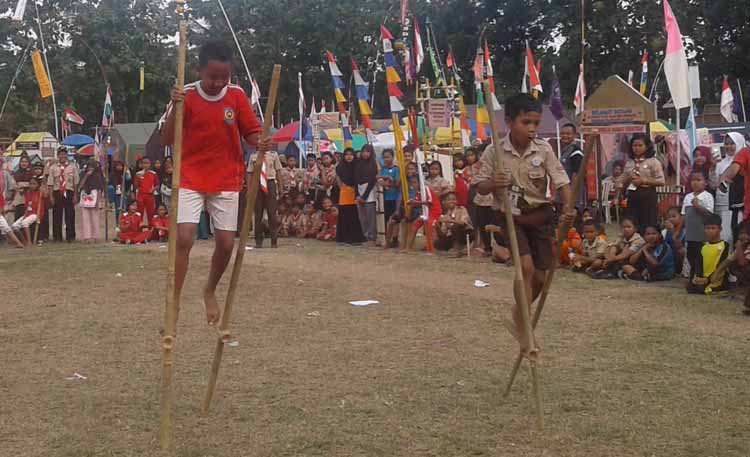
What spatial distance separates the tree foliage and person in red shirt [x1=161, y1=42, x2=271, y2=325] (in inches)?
1321

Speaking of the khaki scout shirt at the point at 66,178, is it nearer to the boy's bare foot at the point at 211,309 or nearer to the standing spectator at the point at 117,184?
the standing spectator at the point at 117,184

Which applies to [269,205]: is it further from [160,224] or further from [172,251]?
[172,251]

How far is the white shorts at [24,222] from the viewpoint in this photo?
1756cm

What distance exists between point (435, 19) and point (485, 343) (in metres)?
38.4

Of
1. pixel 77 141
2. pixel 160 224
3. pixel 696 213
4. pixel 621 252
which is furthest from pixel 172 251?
pixel 77 141

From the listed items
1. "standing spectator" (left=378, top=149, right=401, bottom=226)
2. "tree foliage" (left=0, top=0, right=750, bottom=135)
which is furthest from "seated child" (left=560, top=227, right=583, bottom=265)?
"tree foliage" (left=0, top=0, right=750, bottom=135)

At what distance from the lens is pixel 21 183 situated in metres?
18.1

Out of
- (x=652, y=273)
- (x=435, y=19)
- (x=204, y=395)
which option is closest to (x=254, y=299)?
(x=204, y=395)

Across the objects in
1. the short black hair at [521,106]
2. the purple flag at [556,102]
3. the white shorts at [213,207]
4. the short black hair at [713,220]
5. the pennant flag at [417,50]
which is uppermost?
the pennant flag at [417,50]

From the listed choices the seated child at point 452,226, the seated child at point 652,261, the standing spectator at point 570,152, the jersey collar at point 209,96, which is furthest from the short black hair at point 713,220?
the jersey collar at point 209,96

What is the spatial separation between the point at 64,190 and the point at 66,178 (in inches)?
9.4

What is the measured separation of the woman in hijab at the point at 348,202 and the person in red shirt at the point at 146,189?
384 cm

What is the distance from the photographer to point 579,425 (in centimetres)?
507

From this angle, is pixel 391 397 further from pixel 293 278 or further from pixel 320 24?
pixel 320 24
